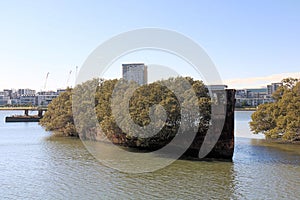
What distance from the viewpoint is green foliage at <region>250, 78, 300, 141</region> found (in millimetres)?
28078

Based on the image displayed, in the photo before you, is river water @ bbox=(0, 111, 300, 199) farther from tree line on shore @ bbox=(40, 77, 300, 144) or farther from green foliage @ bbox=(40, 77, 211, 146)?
tree line on shore @ bbox=(40, 77, 300, 144)

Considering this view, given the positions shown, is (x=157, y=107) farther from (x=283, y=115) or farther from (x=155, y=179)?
(x=283, y=115)

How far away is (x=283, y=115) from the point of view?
30359 millimetres

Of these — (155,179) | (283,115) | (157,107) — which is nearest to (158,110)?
(157,107)

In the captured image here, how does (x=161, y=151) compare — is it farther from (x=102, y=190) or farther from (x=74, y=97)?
(x=74, y=97)

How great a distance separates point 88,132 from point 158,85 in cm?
1184

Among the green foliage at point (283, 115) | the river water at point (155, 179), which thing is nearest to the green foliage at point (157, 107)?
the river water at point (155, 179)

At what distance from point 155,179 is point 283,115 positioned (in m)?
17.1

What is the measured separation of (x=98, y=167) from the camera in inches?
813

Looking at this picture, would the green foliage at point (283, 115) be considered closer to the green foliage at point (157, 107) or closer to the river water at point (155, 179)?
the river water at point (155, 179)

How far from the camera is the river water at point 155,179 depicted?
15.0m

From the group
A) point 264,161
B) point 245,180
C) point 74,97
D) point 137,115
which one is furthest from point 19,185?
point 74,97

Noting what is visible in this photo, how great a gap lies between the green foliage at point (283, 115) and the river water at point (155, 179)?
3.43 meters

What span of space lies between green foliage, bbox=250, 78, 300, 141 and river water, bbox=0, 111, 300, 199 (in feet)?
11.3
